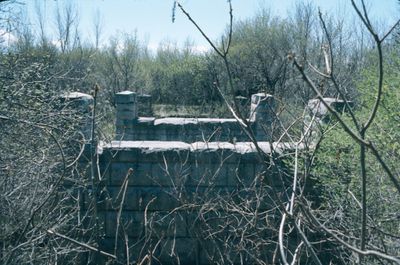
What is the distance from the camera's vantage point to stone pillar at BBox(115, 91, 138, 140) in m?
11.4

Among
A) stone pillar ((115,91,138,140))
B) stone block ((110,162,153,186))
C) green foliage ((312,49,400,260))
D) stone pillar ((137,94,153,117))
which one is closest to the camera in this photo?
green foliage ((312,49,400,260))

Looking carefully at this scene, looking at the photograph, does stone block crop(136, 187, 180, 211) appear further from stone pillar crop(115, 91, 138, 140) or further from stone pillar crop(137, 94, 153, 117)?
stone pillar crop(137, 94, 153, 117)

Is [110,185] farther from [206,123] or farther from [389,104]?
[206,123]

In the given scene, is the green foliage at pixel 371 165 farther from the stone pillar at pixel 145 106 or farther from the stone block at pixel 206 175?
the stone pillar at pixel 145 106

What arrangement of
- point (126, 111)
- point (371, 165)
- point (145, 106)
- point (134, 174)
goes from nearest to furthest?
point (371, 165), point (134, 174), point (126, 111), point (145, 106)

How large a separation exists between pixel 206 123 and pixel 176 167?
4860mm

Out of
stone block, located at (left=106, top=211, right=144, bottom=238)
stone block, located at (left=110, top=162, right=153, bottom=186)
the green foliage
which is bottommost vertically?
stone block, located at (left=106, top=211, right=144, bottom=238)

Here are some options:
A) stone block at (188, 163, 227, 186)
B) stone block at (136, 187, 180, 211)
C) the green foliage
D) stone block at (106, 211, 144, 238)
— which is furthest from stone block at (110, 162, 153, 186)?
the green foliage

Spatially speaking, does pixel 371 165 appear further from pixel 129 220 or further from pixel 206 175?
pixel 129 220

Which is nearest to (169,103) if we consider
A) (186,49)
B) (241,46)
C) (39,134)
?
(241,46)

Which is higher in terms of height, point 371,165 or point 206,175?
point 371,165

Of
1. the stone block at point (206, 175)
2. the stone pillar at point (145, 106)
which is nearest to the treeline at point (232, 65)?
the stone pillar at point (145, 106)

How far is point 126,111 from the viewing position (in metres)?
11.5

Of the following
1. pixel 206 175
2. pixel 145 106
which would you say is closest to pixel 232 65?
pixel 145 106
